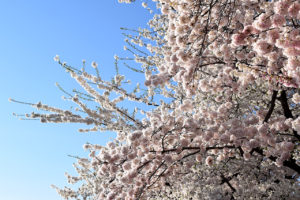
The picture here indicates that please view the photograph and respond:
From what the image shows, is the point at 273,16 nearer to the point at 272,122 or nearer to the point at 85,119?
the point at 272,122

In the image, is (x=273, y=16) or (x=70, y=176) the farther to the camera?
(x=70, y=176)

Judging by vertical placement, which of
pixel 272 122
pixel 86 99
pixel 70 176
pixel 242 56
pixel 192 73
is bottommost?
pixel 272 122

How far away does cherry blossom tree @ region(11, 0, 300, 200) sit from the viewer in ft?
11.8

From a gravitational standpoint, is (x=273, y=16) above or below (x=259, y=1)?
→ below

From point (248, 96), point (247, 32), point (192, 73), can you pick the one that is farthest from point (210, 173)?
point (247, 32)

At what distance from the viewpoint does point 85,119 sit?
19.4 feet

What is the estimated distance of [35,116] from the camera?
559cm

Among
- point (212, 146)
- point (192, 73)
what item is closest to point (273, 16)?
point (192, 73)

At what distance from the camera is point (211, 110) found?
6223 mm

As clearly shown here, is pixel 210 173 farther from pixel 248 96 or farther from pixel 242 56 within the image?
pixel 242 56

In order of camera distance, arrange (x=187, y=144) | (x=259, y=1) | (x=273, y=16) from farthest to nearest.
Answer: (x=187, y=144), (x=259, y=1), (x=273, y=16)

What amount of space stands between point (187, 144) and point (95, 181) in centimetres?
683

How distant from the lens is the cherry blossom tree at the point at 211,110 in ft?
11.8

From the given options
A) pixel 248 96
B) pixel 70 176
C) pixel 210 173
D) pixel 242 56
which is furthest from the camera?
pixel 70 176
